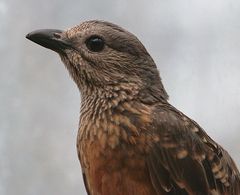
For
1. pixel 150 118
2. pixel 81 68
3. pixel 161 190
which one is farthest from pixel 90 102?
pixel 161 190

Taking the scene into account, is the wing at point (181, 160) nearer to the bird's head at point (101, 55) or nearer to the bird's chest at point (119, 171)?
the bird's chest at point (119, 171)

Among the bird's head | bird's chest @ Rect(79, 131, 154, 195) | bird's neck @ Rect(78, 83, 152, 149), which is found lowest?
bird's chest @ Rect(79, 131, 154, 195)

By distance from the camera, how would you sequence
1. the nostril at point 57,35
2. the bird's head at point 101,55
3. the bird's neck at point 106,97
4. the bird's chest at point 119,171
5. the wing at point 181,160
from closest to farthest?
1. the bird's chest at point 119,171
2. the wing at point 181,160
3. the bird's neck at point 106,97
4. the bird's head at point 101,55
5. the nostril at point 57,35

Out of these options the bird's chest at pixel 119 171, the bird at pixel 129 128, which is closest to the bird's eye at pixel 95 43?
the bird at pixel 129 128

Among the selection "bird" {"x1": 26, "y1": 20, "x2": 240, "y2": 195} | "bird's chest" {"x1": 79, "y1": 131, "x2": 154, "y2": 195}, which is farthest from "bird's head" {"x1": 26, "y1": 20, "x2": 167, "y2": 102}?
"bird's chest" {"x1": 79, "y1": 131, "x2": 154, "y2": 195}

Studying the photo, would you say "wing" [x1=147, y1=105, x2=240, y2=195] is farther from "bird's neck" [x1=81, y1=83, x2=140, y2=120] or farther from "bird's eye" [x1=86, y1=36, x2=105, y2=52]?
"bird's eye" [x1=86, y1=36, x2=105, y2=52]

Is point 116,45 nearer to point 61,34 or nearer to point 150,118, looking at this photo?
point 61,34
